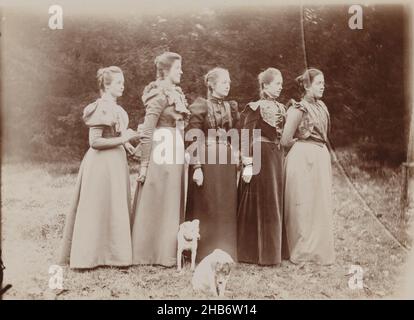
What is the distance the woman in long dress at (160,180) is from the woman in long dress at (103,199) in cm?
11

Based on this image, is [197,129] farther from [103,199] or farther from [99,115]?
[103,199]

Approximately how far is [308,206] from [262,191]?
0.42 m

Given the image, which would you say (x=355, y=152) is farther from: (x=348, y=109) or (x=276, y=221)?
(x=276, y=221)

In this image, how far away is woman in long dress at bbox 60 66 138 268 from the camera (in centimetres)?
624

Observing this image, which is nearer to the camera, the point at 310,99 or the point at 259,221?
the point at 259,221

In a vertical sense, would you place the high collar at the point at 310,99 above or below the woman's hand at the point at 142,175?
above

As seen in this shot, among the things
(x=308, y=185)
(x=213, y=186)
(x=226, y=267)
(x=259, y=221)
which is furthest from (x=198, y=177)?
(x=308, y=185)

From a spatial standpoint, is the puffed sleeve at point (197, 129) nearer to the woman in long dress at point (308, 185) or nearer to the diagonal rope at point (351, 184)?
the woman in long dress at point (308, 185)

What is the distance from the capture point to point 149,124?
247 inches

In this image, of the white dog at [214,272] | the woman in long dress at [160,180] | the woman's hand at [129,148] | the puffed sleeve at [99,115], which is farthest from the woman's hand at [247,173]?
the puffed sleeve at [99,115]

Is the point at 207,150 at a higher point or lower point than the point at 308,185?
higher

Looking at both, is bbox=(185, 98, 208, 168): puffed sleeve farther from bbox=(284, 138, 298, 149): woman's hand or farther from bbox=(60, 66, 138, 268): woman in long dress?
bbox=(284, 138, 298, 149): woman's hand

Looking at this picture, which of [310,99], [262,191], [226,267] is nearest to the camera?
[226,267]

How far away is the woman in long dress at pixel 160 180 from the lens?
6246 millimetres
